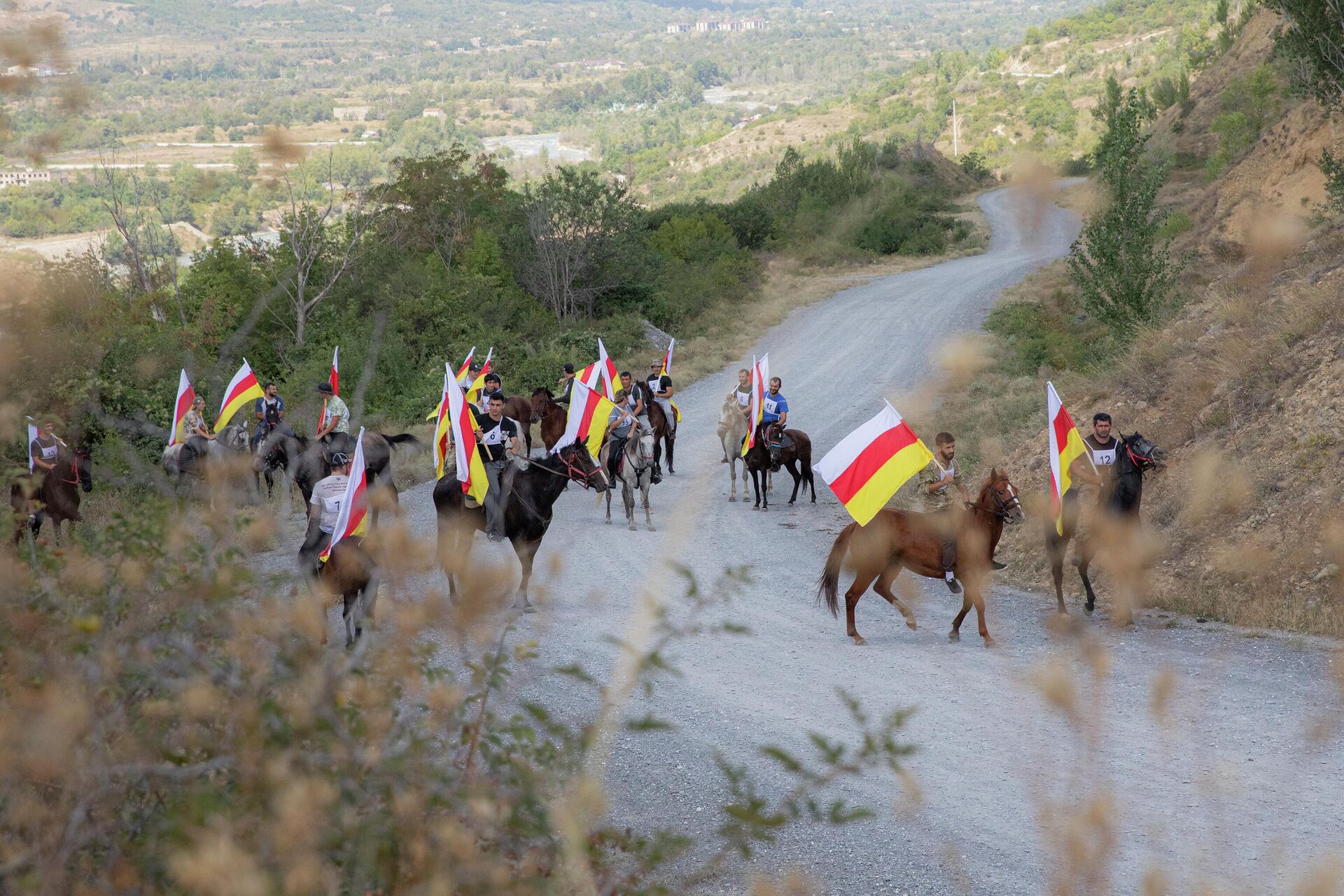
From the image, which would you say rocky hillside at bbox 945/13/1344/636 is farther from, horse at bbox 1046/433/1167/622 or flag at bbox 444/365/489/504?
flag at bbox 444/365/489/504

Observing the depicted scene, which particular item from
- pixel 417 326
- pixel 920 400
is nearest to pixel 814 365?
pixel 920 400

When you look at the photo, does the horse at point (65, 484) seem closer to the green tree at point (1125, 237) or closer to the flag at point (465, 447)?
the flag at point (465, 447)

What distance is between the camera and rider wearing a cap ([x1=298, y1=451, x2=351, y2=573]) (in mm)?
10930

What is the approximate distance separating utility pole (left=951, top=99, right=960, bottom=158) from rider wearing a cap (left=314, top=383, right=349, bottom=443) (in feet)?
216

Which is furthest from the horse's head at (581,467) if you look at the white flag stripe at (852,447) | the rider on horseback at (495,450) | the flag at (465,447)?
the white flag stripe at (852,447)

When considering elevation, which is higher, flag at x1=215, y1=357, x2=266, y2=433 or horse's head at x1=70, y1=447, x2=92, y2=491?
flag at x1=215, y1=357, x2=266, y2=433

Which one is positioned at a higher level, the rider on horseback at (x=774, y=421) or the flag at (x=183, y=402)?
the flag at (x=183, y=402)

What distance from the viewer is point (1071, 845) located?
3822 millimetres

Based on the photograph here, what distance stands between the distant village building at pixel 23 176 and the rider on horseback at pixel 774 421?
12.6m

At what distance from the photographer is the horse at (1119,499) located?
39.8 ft

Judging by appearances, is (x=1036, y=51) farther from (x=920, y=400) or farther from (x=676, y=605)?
(x=676, y=605)

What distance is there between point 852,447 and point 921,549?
50.3 inches

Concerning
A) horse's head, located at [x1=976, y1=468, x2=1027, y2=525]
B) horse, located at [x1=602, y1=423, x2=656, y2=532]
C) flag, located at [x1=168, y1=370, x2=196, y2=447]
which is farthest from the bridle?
flag, located at [x1=168, y1=370, x2=196, y2=447]

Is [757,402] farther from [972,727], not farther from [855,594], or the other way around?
[972,727]
